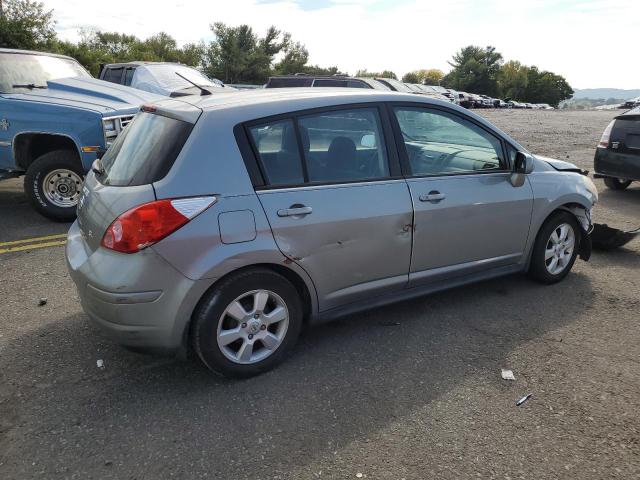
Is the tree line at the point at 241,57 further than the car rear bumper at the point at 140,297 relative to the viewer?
Yes

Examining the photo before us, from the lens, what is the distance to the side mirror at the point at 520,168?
4.10 m

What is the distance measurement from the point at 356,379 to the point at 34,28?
27520mm

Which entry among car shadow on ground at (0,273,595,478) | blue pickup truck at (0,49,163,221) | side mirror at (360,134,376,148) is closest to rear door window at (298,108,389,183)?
side mirror at (360,134,376,148)

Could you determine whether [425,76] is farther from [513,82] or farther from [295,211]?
[295,211]

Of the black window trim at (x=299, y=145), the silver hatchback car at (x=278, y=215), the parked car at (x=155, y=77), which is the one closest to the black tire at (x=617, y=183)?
the silver hatchback car at (x=278, y=215)

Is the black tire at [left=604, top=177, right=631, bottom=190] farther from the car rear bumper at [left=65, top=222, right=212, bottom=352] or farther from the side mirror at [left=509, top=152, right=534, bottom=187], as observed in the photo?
the car rear bumper at [left=65, top=222, right=212, bottom=352]

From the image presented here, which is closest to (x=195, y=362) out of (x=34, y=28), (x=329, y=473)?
(x=329, y=473)

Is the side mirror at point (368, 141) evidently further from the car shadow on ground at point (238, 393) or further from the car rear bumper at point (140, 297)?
the car rear bumper at point (140, 297)

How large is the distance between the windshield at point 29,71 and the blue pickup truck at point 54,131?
0.01 metres

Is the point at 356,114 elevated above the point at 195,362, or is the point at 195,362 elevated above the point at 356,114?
the point at 356,114

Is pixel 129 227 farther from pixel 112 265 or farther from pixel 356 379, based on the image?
pixel 356 379

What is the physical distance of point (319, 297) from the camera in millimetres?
3387

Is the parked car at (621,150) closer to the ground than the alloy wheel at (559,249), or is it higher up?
higher up

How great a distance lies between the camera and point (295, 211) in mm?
3143
